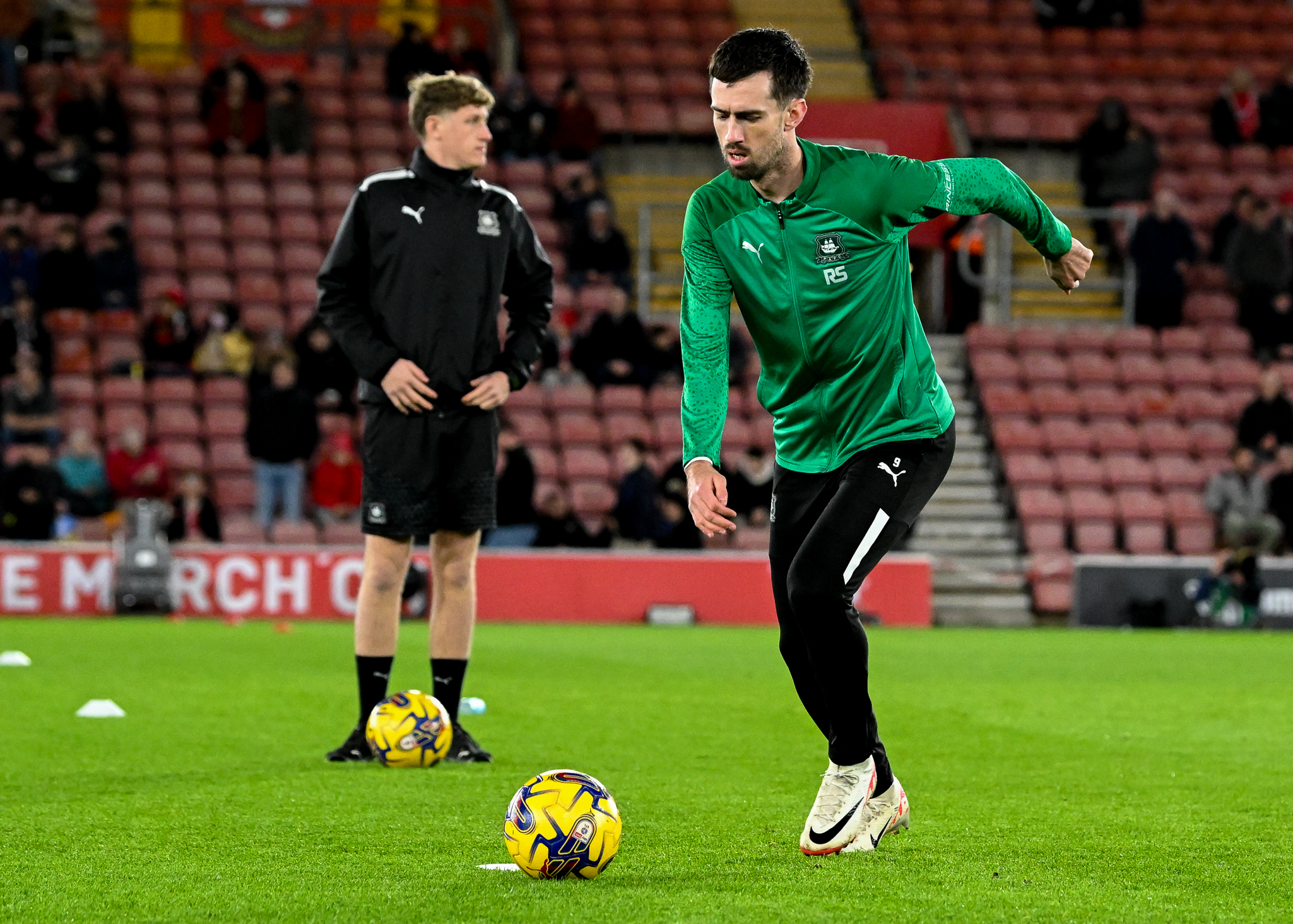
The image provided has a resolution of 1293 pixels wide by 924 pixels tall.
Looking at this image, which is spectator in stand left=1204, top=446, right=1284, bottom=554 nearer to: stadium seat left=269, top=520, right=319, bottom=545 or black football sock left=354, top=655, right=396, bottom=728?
stadium seat left=269, top=520, right=319, bottom=545

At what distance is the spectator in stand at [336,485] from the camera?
15992mm

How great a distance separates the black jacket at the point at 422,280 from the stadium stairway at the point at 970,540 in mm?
10161

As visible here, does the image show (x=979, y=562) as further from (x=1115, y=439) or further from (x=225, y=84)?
(x=225, y=84)

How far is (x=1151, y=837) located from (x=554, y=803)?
1.73m

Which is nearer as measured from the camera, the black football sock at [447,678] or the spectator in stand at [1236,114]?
the black football sock at [447,678]

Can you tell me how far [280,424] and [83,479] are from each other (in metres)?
1.79

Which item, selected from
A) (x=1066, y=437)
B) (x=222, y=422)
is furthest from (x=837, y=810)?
(x=1066, y=437)

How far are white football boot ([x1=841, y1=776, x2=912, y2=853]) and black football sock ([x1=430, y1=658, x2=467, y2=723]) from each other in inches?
82.8

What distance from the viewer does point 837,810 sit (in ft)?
15.1

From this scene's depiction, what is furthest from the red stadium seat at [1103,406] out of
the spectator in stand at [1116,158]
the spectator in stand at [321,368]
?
the spectator in stand at [321,368]

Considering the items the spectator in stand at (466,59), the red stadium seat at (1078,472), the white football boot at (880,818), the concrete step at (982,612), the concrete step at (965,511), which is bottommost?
the concrete step at (982,612)

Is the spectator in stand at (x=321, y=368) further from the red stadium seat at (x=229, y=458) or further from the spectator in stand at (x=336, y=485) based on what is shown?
the red stadium seat at (x=229, y=458)

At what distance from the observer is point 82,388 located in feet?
54.8

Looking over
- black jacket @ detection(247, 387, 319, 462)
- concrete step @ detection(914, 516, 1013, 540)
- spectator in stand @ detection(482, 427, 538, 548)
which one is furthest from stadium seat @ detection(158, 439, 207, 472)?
concrete step @ detection(914, 516, 1013, 540)
